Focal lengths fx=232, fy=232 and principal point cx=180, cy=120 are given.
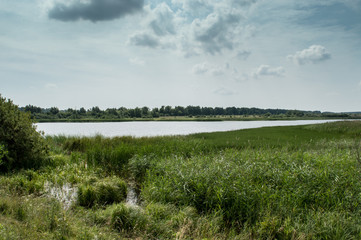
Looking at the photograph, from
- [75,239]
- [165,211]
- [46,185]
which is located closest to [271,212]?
[165,211]

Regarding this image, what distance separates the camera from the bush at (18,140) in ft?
34.2

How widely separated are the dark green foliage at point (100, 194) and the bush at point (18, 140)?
4497 millimetres

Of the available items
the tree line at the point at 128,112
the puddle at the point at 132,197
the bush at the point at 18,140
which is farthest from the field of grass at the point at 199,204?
the tree line at the point at 128,112

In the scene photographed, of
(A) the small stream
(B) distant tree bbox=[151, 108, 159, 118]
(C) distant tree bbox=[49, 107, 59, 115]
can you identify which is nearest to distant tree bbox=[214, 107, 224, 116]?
(B) distant tree bbox=[151, 108, 159, 118]

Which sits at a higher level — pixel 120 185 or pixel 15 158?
pixel 15 158

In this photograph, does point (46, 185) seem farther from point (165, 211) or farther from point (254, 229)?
point (254, 229)

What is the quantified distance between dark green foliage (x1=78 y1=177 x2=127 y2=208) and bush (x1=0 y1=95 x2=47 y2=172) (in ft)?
14.8

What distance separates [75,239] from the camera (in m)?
4.77

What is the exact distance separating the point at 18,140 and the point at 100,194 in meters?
5.62

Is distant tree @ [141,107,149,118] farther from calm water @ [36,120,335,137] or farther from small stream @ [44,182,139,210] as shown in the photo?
small stream @ [44,182,139,210]

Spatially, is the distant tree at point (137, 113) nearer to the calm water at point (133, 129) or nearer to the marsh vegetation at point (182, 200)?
the calm water at point (133, 129)

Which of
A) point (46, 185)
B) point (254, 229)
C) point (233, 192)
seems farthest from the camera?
point (46, 185)

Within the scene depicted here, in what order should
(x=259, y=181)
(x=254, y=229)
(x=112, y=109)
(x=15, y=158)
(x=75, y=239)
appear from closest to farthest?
1. (x=75, y=239)
2. (x=254, y=229)
3. (x=259, y=181)
4. (x=15, y=158)
5. (x=112, y=109)

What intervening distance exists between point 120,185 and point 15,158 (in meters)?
5.62
